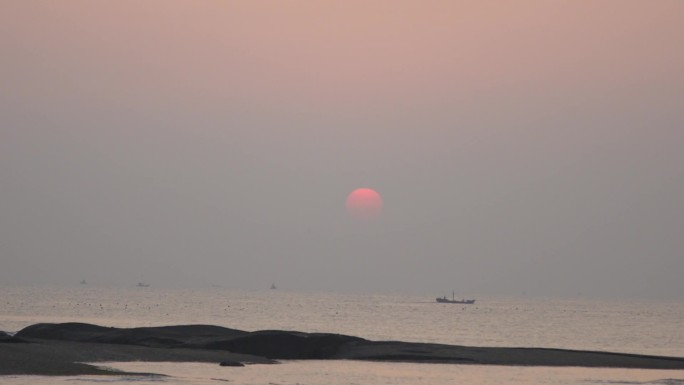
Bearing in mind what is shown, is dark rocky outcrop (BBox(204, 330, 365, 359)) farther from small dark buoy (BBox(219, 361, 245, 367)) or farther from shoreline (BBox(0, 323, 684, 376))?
small dark buoy (BBox(219, 361, 245, 367))

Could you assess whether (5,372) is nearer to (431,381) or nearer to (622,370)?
(431,381)

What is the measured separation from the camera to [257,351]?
7744cm

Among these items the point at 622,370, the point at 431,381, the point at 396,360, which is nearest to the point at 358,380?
the point at 431,381

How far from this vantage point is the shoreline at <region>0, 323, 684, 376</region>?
227ft

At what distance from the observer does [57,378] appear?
177 ft

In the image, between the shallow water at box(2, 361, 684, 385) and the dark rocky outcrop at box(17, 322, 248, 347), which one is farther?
the dark rocky outcrop at box(17, 322, 248, 347)

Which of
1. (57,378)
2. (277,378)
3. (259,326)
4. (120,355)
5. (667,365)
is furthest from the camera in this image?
(259,326)

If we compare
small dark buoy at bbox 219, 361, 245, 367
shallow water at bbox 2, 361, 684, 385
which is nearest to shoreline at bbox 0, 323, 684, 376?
small dark buoy at bbox 219, 361, 245, 367

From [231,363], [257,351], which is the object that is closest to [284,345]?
[257,351]

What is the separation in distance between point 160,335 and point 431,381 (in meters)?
31.1

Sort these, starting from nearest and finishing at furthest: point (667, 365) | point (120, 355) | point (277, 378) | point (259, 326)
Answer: point (277, 378) → point (120, 355) → point (667, 365) → point (259, 326)

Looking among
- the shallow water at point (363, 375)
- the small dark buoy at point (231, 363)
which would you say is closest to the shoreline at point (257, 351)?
the small dark buoy at point (231, 363)

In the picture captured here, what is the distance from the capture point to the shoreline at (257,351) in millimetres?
69312

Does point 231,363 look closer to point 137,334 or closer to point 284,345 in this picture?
point 284,345
